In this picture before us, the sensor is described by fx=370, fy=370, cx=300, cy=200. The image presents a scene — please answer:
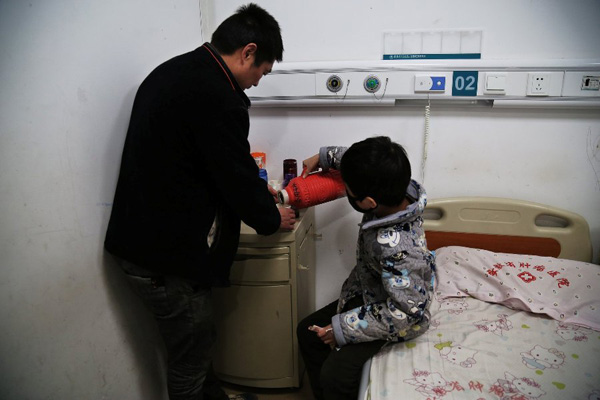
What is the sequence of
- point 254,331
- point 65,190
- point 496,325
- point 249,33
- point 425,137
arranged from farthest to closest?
point 425,137 < point 254,331 < point 496,325 < point 249,33 < point 65,190

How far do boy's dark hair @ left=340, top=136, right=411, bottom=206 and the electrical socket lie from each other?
2.60 ft

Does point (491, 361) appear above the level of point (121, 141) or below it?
below

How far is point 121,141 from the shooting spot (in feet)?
3.87

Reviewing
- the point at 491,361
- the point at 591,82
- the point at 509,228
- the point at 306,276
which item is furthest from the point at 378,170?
the point at 591,82

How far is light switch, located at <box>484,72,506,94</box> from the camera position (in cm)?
147

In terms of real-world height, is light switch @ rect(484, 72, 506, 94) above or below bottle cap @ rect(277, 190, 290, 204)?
above

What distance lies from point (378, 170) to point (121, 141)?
2.65 ft

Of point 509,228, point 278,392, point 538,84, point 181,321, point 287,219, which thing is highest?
point 538,84

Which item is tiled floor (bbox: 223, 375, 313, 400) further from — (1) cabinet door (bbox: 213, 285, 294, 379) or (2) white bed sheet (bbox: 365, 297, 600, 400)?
(2) white bed sheet (bbox: 365, 297, 600, 400)

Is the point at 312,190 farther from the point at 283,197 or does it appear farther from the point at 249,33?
the point at 249,33

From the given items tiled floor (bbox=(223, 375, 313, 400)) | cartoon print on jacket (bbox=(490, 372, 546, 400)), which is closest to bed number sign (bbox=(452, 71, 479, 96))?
cartoon print on jacket (bbox=(490, 372, 546, 400))

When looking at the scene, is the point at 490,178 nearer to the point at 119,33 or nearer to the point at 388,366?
the point at 388,366

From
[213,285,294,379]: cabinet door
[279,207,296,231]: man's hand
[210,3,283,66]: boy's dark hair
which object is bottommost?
[213,285,294,379]: cabinet door

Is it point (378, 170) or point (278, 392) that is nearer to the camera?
point (378, 170)
